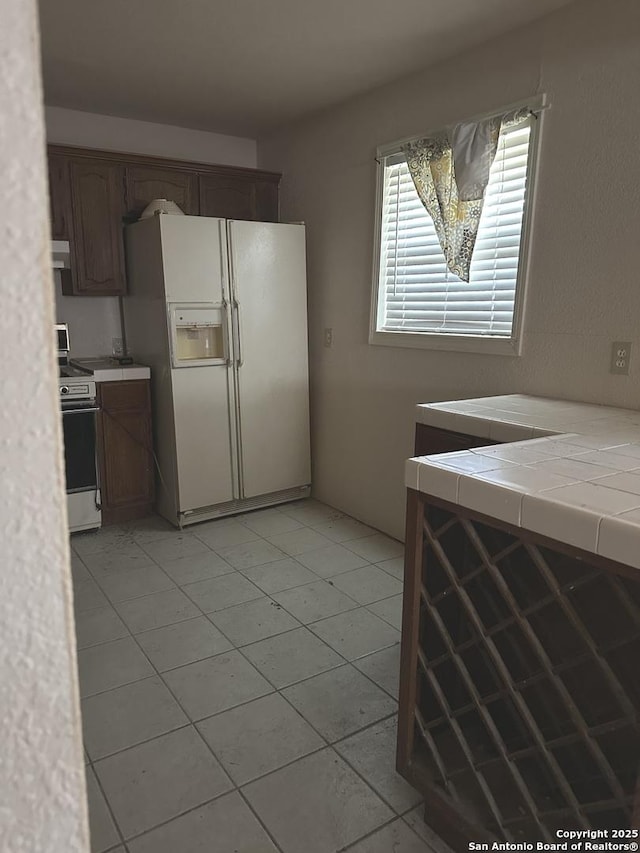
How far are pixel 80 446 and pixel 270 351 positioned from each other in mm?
1279

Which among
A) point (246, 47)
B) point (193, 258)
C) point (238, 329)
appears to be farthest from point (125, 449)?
point (246, 47)

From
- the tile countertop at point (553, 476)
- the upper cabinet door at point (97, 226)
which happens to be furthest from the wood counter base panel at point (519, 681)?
the upper cabinet door at point (97, 226)

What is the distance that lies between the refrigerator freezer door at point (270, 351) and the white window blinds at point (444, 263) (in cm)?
71

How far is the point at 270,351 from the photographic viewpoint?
12.5ft

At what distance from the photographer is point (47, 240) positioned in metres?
0.38

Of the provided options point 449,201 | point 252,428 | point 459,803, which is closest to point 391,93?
point 449,201

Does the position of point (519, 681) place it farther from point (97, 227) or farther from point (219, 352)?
point (97, 227)

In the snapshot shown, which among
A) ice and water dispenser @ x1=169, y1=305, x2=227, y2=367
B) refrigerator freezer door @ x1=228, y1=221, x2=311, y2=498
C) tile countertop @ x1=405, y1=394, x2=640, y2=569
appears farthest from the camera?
refrigerator freezer door @ x1=228, y1=221, x2=311, y2=498

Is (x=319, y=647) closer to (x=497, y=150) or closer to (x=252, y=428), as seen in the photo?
(x=252, y=428)

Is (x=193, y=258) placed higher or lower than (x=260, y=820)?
higher

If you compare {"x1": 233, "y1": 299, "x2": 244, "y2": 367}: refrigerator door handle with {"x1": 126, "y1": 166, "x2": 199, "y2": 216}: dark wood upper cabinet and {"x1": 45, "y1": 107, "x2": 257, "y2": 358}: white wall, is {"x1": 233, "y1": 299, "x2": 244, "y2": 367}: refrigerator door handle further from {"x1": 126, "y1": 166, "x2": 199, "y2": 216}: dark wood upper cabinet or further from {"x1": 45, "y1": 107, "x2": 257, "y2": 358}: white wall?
{"x1": 45, "y1": 107, "x2": 257, "y2": 358}: white wall

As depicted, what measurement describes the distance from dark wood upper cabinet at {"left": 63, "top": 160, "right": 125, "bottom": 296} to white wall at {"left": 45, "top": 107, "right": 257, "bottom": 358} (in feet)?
0.72

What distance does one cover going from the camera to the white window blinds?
8.64 ft

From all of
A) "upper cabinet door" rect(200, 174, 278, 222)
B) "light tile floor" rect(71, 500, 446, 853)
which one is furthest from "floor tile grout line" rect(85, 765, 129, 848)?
"upper cabinet door" rect(200, 174, 278, 222)
